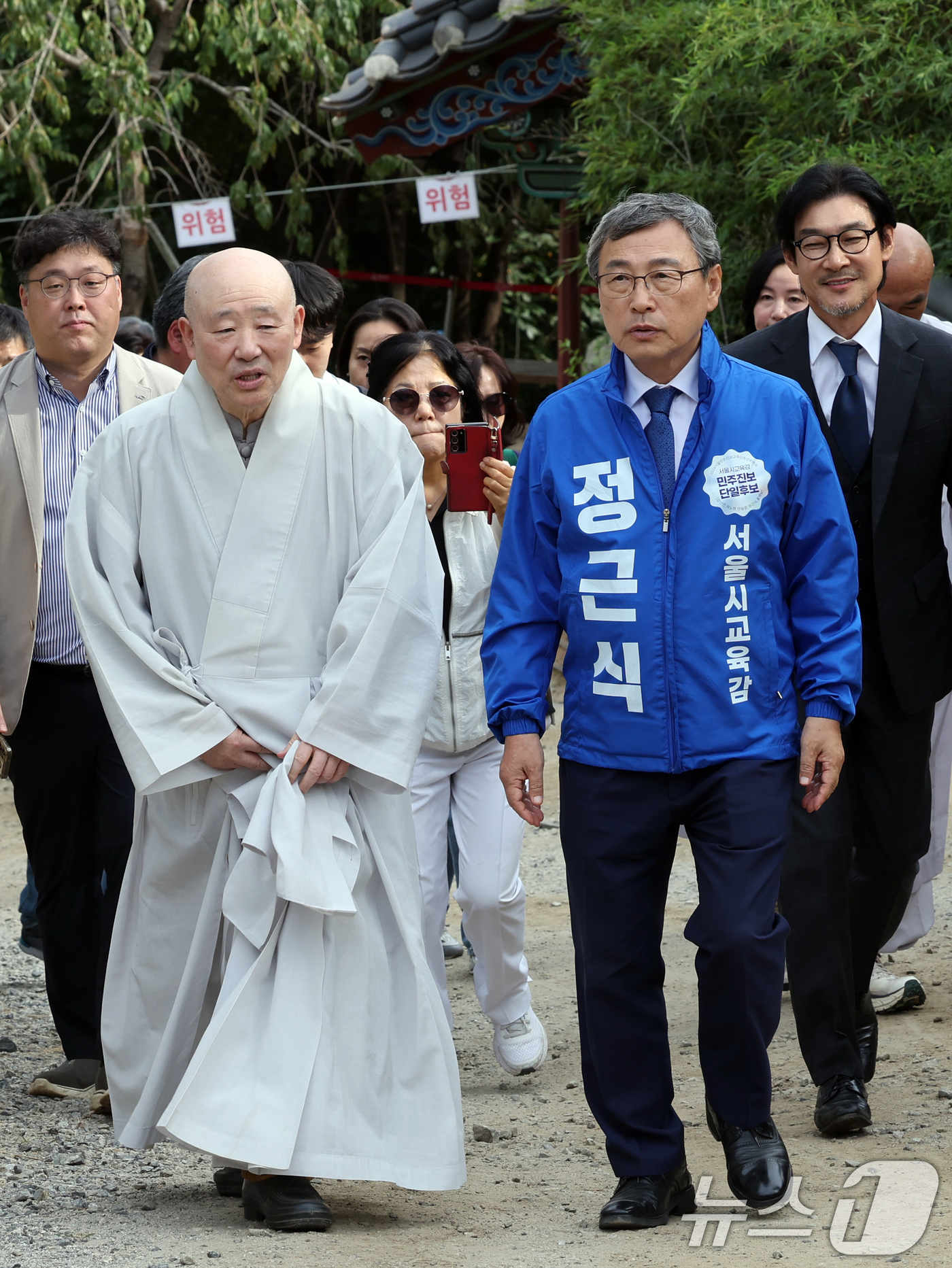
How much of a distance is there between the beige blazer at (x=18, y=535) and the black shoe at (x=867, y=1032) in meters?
2.33

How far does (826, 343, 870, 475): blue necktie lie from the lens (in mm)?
3859

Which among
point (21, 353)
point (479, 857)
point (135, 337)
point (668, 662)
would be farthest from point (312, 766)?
point (135, 337)

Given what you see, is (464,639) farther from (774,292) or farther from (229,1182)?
(774,292)

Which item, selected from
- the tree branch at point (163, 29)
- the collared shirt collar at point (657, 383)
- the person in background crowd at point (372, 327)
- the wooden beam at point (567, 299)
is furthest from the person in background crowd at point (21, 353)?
the tree branch at point (163, 29)

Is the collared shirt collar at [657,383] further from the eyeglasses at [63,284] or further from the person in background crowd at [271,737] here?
the eyeglasses at [63,284]

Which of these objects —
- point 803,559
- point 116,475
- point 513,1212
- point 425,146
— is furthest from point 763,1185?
point 425,146

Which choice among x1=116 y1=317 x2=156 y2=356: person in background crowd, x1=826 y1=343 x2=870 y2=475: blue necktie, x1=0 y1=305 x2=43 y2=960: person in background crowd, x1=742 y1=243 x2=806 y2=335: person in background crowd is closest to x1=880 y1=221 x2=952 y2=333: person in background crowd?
x1=742 y1=243 x2=806 y2=335: person in background crowd

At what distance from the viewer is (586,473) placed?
327 centimetres

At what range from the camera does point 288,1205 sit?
331cm

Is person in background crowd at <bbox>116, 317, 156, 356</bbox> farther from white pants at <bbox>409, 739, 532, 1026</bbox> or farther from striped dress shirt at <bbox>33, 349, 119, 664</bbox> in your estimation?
white pants at <bbox>409, 739, 532, 1026</bbox>

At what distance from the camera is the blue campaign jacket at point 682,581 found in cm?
319

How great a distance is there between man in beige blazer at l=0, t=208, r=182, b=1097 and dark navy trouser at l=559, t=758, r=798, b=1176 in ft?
5.02

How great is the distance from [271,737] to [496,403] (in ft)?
6.81

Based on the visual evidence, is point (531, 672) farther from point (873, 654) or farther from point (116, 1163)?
point (116, 1163)
